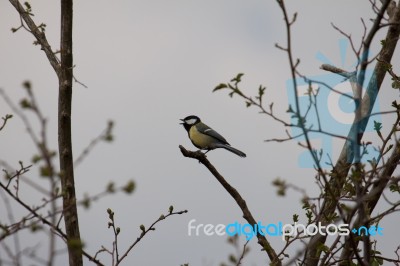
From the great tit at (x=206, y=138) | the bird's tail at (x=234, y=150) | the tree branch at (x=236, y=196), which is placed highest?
the great tit at (x=206, y=138)

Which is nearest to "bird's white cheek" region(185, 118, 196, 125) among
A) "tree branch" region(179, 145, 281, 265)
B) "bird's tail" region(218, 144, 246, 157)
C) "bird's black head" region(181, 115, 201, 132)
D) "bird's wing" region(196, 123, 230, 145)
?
"bird's black head" region(181, 115, 201, 132)

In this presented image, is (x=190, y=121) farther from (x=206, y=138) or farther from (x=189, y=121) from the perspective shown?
(x=206, y=138)

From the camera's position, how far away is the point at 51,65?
464 cm

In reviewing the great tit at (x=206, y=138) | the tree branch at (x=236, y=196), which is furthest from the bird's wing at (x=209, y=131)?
the tree branch at (x=236, y=196)

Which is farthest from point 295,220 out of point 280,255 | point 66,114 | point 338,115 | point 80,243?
point 80,243

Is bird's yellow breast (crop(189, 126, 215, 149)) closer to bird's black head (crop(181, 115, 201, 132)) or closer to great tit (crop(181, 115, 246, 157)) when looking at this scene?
great tit (crop(181, 115, 246, 157))

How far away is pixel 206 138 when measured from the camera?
25.6 ft

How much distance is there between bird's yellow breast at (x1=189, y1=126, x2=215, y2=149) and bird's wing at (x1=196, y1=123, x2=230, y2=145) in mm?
40

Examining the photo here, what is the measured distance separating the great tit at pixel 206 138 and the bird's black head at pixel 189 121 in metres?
0.15

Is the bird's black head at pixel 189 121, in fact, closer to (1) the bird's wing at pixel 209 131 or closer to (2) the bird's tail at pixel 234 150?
(1) the bird's wing at pixel 209 131

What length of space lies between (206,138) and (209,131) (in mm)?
101

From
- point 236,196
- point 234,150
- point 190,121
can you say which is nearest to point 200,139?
point 234,150

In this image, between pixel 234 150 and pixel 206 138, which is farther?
pixel 206 138

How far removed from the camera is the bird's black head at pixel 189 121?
28.1ft
